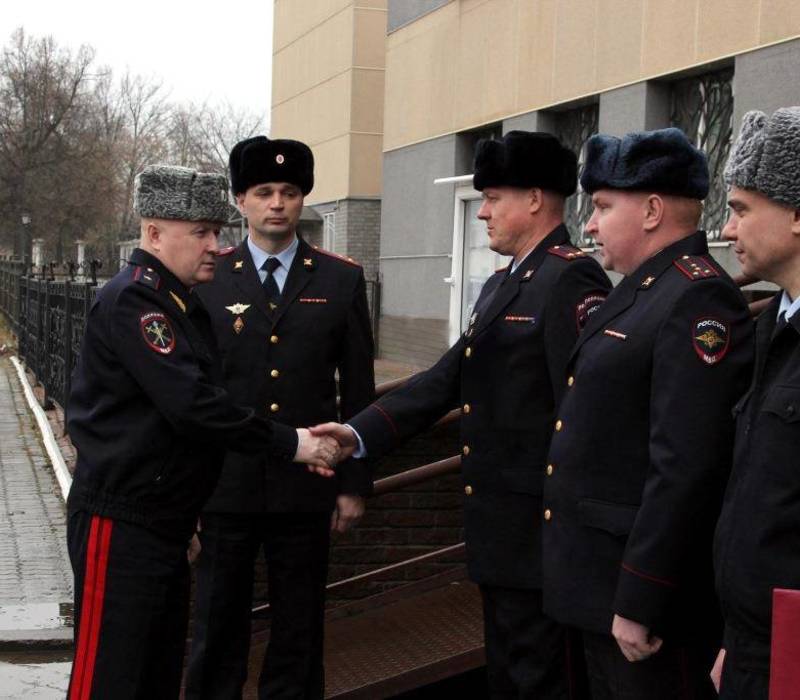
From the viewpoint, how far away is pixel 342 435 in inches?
177

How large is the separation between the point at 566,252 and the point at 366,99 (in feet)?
69.3

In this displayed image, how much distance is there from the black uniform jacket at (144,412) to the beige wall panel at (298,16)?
855 inches

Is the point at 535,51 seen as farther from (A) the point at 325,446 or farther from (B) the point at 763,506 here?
(B) the point at 763,506

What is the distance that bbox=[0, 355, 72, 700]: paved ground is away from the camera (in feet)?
20.0

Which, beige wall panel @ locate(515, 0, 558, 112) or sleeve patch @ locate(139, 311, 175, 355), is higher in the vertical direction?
beige wall panel @ locate(515, 0, 558, 112)

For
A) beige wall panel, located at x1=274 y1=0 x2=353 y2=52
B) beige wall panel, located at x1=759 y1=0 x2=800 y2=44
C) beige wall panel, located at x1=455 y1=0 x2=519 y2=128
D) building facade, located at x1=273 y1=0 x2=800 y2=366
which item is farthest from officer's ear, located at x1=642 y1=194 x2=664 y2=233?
beige wall panel, located at x1=274 y1=0 x2=353 y2=52

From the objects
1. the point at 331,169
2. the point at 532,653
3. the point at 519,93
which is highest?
the point at 519,93

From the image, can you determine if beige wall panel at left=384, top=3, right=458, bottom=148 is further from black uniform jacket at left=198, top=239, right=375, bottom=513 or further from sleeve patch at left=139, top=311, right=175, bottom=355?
sleeve patch at left=139, top=311, right=175, bottom=355

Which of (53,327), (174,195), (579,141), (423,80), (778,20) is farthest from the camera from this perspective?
(423,80)

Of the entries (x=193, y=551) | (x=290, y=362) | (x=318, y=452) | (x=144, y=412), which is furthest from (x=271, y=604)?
(x=144, y=412)

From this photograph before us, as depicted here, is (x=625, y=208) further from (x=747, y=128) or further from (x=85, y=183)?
(x=85, y=183)

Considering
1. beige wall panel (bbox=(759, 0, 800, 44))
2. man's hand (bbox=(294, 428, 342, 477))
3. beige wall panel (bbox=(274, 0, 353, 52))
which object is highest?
beige wall panel (bbox=(274, 0, 353, 52))

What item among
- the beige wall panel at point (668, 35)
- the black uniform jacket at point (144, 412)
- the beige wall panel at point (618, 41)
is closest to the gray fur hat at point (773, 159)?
the black uniform jacket at point (144, 412)

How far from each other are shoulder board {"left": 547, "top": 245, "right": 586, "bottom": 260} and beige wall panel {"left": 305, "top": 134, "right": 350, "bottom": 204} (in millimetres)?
20585
